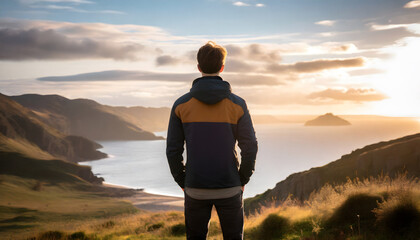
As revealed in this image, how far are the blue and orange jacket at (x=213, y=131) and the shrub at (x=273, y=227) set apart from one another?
5.43 metres

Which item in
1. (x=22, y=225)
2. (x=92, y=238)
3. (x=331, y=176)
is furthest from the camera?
(x=22, y=225)

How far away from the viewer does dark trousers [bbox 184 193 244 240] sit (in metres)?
3.62

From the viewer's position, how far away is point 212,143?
3584 mm

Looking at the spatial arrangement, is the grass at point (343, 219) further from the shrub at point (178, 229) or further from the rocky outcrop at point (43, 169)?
the rocky outcrop at point (43, 169)

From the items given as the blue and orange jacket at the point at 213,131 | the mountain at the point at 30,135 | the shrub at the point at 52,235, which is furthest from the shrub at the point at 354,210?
the mountain at the point at 30,135

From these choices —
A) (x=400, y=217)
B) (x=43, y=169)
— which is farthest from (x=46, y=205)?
(x=400, y=217)

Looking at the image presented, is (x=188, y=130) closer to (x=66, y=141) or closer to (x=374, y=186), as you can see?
(x=374, y=186)

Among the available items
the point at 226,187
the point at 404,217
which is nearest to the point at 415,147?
the point at 404,217

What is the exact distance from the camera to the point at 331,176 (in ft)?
88.1

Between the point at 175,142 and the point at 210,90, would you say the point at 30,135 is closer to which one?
the point at 175,142

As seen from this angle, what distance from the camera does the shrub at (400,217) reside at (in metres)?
6.48

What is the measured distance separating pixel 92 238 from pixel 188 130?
7.51 metres

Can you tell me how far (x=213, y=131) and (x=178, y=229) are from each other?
8.31 m

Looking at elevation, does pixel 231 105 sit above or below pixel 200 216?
above
